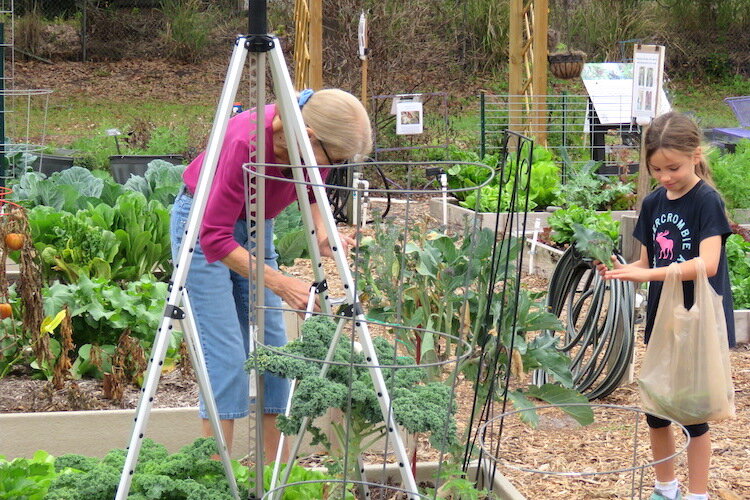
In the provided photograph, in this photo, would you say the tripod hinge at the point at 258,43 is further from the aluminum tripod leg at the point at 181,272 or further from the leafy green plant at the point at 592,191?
the leafy green plant at the point at 592,191

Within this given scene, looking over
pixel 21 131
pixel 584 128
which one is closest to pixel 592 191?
pixel 584 128

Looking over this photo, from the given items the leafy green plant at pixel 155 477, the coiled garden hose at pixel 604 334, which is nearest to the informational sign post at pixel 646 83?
the coiled garden hose at pixel 604 334

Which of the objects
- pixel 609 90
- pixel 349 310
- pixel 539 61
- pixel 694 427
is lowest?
pixel 694 427

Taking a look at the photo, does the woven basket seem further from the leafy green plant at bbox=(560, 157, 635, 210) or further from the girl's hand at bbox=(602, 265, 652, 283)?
the girl's hand at bbox=(602, 265, 652, 283)

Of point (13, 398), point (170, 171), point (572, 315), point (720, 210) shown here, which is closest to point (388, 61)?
point (170, 171)

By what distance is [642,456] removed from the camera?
3641 millimetres

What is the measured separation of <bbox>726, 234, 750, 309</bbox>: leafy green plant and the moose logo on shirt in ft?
7.21

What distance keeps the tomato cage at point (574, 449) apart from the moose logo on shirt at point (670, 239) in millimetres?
550

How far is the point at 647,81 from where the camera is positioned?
5152 millimetres

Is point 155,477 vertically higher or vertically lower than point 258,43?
lower

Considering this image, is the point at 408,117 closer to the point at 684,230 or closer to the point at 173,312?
the point at 684,230

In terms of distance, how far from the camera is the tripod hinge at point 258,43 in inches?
90.1

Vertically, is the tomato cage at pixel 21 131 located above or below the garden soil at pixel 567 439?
above

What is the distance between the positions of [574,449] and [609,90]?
727 centimetres
